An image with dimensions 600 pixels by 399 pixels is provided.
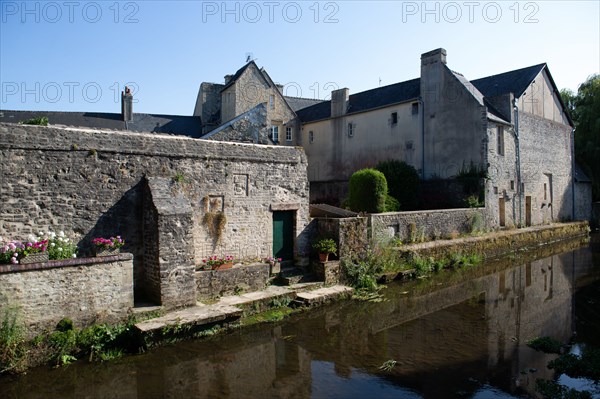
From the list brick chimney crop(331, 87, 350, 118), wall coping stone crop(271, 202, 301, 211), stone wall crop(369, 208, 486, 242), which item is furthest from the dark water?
brick chimney crop(331, 87, 350, 118)

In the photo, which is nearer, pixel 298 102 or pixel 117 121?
pixel 117 121

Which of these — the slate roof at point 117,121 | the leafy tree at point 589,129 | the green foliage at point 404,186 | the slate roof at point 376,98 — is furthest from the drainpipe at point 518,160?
the slate roof at point 117,121

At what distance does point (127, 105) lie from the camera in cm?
2323

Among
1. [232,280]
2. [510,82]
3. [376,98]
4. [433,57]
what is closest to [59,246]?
[232,280]

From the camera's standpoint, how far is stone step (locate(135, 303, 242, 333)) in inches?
304

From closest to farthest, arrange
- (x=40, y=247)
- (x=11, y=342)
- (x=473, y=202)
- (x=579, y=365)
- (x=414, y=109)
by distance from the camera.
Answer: (x=11, y=342)
(x=579, y=365)
(x=40, y=247)
(x=473, y=202)
(x=414, y=109)

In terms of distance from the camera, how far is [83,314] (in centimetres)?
754

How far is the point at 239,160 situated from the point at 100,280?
15.6 feet

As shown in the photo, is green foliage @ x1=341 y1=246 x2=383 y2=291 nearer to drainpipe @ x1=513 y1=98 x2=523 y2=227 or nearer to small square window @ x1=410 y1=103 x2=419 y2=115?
small square window @ x1=410 y1=103 x2=419 y2=115

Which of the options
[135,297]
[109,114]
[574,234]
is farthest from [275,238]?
[574,234]

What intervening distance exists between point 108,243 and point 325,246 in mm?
5789

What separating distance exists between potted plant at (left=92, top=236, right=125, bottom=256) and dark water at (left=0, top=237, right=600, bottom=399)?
216cm

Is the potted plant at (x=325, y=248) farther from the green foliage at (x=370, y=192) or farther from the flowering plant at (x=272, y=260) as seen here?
the green foliage at (x=370, y=192)

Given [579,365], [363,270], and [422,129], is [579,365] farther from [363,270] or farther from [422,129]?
[422,129]
